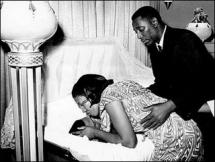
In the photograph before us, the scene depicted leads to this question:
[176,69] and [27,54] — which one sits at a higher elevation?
[27,54]

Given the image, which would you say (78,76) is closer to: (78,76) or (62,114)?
(78,76)

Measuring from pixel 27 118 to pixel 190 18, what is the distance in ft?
7.92

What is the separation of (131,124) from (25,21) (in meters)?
0.64

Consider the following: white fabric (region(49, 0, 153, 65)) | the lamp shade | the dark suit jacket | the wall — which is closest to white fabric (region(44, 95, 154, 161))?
the dark suit jacket

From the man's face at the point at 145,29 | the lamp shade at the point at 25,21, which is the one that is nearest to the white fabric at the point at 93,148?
the lamp shade at the point at 25,21

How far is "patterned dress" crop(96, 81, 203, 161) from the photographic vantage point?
1281 millimetres

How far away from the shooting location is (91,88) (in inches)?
55.2

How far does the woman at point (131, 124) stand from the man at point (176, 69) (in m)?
0.04

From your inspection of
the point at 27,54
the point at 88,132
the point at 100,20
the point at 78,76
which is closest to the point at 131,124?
the point at 88,132

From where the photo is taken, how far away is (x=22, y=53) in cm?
115

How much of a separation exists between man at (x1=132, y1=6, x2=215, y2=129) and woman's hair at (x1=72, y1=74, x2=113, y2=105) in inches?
10.0

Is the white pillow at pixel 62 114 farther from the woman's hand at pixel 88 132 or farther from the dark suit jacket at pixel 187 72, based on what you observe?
the dark suit jacket at pixel 187 72

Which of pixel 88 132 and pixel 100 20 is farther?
pixel 100 20

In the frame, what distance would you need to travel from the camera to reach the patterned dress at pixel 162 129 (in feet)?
4.20
